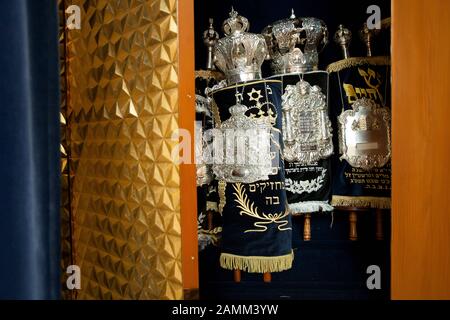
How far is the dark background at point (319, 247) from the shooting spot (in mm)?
1911

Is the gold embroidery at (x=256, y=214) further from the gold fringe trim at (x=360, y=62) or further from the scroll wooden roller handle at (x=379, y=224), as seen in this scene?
the gold fringe trim at (x=360, y=62)

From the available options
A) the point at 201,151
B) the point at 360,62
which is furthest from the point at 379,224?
the point at 201,151

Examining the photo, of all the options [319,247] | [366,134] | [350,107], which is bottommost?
[319,247]

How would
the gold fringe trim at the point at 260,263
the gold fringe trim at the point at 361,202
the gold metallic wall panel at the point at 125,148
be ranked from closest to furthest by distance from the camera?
the gold metallic wall panel at the point at 125,148
the gold fringe trim at the point at 260,263
the gold fringe trim at the point at 361,202

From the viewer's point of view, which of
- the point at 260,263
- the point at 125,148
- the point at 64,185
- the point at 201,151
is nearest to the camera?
the point at 125,148

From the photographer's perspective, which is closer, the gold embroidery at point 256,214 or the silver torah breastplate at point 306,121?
the gold embroidery at point 256,214

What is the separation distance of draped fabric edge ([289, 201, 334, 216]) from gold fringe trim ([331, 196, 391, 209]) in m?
0.04

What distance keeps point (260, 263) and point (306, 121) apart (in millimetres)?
798

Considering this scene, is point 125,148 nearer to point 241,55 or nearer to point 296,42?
point 241,55

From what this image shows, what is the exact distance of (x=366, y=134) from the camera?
5.53 feet
